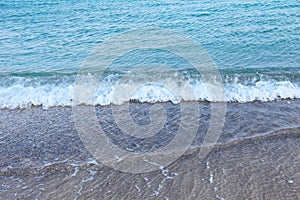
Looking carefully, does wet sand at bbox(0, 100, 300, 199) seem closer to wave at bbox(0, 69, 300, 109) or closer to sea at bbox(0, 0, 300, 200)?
sea at bbox(0, 0, 300, 200)

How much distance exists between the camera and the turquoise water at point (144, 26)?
378 inches

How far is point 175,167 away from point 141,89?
12.9ft

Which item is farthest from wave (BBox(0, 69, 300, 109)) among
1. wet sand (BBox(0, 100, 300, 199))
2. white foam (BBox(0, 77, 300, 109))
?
wet sand (BBox(0, 100, 300, 199))

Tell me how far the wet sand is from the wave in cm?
121

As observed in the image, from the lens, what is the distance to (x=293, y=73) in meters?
9.90

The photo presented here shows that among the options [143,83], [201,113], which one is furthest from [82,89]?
[201,113]

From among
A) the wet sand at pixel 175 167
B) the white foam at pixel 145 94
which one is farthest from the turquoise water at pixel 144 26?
the wet sand at pixel 175 167

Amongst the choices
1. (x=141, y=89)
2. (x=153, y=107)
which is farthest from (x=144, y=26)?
(x=153, y=107)

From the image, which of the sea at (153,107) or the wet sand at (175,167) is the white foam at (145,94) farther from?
the wet sand at (175,167)

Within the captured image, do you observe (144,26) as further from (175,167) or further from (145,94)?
(175,167)

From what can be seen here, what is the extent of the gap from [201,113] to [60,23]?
11758 mm

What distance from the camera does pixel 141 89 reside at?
948 cm

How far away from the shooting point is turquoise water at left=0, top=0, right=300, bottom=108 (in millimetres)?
9594

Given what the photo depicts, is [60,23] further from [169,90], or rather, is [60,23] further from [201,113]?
[201,113]
